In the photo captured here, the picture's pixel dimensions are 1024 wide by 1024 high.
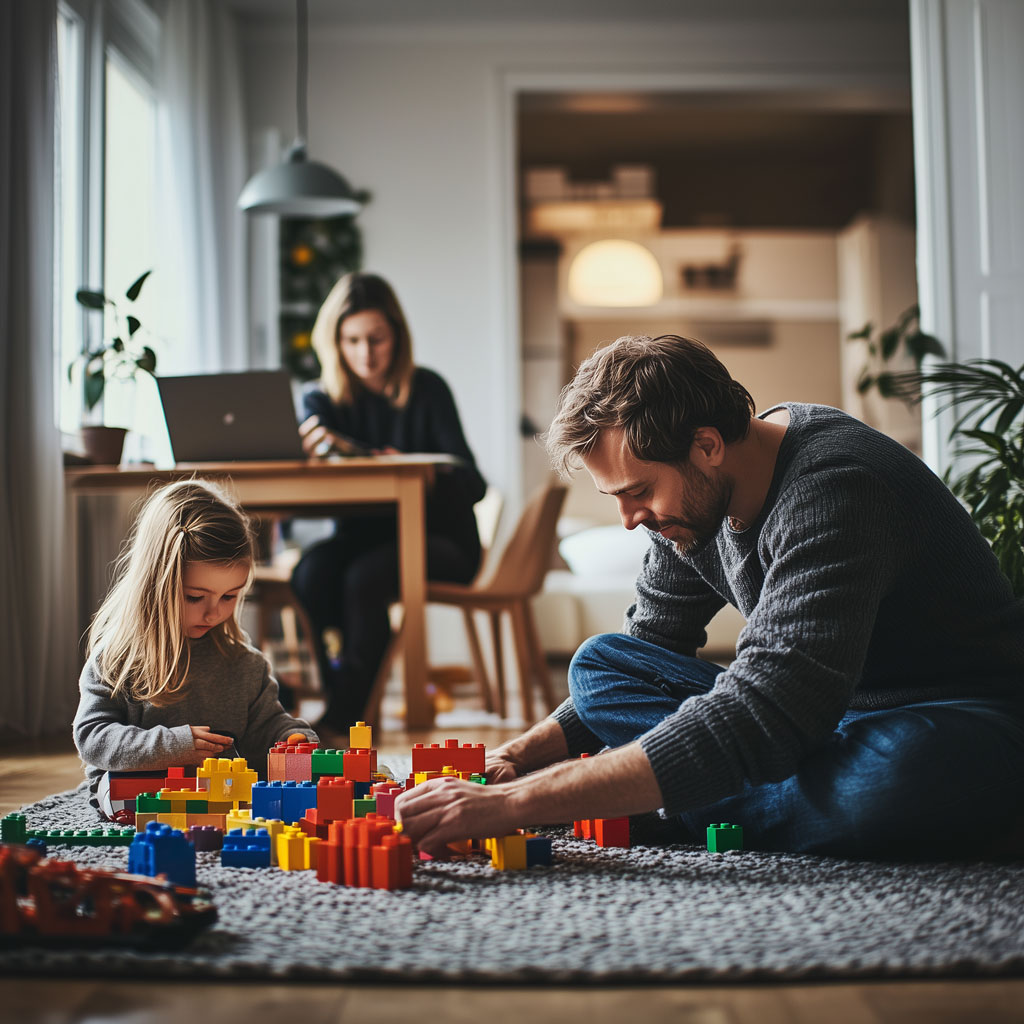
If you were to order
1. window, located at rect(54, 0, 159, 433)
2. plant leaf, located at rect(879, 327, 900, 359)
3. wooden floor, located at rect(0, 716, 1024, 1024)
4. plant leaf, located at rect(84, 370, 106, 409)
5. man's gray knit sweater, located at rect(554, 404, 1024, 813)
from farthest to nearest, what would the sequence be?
plant leaf, located at rect(879, 327, 900, 359)
window, located at rect(54, 0, 159, 433)
plant leaf, located at rect(84, 370, 106, 409)
man's gray knit sweater, located at rect(554, 404, 1024, 813)
wooden floor, located at rect(0, 716, 1024, 1024)

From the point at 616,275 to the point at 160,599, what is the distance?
4885 mm

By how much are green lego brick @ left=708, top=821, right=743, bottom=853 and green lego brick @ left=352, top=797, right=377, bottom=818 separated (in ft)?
1.45

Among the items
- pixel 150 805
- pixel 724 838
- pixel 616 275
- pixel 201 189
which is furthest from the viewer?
pixel 616 275

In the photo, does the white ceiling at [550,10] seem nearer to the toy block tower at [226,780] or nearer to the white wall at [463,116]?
the white wall at [463,116]

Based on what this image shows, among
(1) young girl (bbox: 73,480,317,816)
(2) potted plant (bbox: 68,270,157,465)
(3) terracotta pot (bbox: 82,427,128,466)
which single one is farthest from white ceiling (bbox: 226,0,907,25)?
(1) young girl (bbox: 73,480,317,816)

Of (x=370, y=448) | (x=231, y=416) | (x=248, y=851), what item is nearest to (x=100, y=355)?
(x=231, y=416)

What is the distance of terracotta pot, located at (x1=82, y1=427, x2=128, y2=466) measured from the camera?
3205 millimetres

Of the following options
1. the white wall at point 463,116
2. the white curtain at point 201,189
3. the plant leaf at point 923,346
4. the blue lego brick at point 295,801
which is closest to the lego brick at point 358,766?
the blue lego brick at point 295,801

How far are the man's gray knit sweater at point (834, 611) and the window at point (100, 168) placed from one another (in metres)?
2.48

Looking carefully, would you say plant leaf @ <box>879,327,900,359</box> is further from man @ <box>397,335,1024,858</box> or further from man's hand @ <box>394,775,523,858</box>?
man's hand @ <box>394,775,523,858</box>

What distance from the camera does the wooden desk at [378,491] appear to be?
2938 mm

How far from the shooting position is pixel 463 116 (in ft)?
17.0

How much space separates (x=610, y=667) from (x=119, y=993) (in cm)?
87

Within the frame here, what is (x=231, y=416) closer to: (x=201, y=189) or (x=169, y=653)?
(x=169, y=653)
